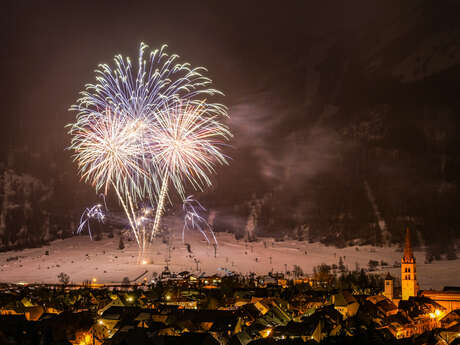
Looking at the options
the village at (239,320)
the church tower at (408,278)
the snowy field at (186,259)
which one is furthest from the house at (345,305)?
the snowy field at (186,259)

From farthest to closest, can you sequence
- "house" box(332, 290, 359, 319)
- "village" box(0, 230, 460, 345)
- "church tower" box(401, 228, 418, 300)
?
"church tower" box(401, 228, 418, 300) < "house" box(332, 290, 359, 319) < "village" box(0, 230, 460, 345)

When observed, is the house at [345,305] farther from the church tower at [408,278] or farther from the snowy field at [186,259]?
the snowy field at [186,259]

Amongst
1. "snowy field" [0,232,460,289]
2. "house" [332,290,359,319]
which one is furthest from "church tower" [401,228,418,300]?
"snowy field" [0,232,460,289]

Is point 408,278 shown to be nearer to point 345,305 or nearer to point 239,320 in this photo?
point 345,305

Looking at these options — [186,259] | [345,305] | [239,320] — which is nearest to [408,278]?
[345,305]

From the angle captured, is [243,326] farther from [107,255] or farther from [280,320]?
[107,255]

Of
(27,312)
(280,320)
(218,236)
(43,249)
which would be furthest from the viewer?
(218,236)

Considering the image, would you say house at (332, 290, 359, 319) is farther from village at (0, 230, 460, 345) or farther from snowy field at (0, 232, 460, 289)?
snowy field at (0, 232, 460, 289)

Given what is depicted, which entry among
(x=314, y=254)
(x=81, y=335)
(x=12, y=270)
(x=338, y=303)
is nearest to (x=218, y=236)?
(x=314, y=254)
